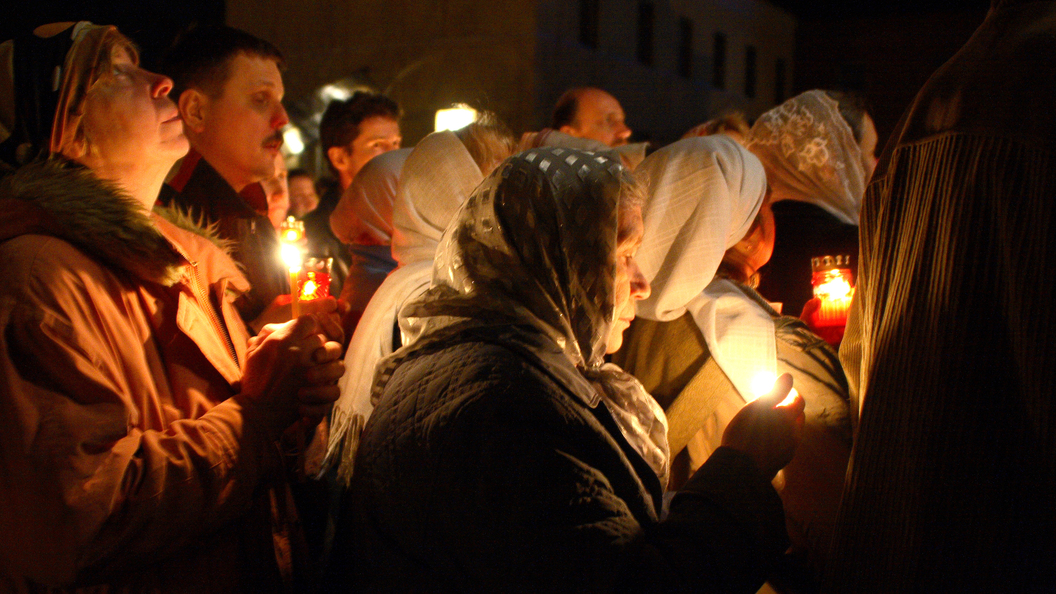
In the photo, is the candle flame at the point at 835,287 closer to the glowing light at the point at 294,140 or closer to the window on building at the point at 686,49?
the glowing light at the point at 294,140

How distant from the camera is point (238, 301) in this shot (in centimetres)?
254

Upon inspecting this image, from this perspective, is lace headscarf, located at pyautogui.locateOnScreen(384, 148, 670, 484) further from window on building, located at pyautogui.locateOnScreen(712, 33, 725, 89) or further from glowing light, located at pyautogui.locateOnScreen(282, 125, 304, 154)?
window on building, located at pyautogui.locateOnScreen(712, 33, 725, 89)

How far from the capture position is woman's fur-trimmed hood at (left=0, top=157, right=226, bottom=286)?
1531 mm

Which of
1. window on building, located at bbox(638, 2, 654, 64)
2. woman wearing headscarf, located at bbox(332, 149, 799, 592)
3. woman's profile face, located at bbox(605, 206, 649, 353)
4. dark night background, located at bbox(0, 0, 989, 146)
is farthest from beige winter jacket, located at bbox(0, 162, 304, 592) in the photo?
window on building, located at bbox(638, 2, 654, 64)

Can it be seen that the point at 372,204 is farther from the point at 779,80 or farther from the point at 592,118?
the point at 779,80

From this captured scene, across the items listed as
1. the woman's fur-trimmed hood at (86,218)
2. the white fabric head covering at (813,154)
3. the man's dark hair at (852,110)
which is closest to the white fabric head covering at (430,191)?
the woman's fur-trimmed hood at (86,218)

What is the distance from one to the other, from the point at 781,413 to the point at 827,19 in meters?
18.0

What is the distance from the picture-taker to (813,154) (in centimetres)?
354

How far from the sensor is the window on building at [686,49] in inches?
739

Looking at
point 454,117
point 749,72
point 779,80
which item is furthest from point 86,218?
point 779,80

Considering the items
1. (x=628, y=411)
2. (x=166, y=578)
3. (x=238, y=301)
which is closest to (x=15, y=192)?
(x=166, y=578)

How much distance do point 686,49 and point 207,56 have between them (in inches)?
693

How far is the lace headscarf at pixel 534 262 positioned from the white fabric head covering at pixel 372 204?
1810 millimetres

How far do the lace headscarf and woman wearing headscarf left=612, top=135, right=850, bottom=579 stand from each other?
1.68 feet
